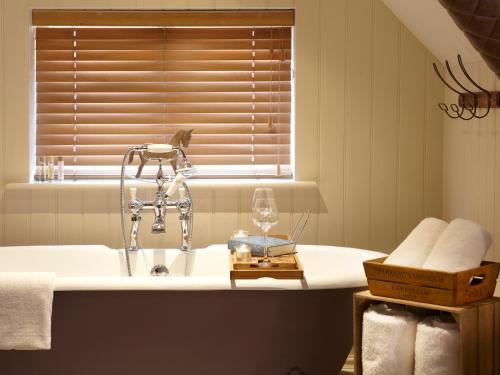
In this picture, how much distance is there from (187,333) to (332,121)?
61.4 inches

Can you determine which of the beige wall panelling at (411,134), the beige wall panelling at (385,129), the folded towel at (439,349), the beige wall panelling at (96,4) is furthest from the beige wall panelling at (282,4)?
the folded towel at (439,349)

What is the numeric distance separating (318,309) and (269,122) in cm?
140

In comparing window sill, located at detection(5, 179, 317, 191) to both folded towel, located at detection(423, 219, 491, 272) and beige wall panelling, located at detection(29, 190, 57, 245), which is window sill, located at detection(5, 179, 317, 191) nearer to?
beige wall panelling, located at detection(29, 190, 57, 245)

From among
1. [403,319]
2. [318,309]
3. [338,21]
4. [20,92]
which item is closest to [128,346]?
[318,309]

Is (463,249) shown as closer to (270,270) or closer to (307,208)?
(270,270)

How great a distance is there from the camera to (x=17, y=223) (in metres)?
4.08

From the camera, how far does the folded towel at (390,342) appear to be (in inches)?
96.7

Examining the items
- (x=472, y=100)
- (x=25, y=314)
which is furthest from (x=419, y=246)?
(x=25, y=314)

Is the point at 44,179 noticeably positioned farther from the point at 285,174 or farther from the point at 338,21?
the point at 338,21

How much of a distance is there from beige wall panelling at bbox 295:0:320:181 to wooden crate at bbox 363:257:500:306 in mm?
1581

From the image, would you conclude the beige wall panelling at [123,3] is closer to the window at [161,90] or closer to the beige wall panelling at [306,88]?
the window at [161,90]

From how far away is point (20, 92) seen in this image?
160 inches

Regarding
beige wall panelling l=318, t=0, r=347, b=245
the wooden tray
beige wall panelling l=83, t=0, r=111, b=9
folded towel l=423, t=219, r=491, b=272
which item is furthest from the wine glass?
beige wall panelling l=83, t=0, r=111, b=9

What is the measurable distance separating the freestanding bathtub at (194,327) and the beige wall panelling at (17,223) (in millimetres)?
1169
